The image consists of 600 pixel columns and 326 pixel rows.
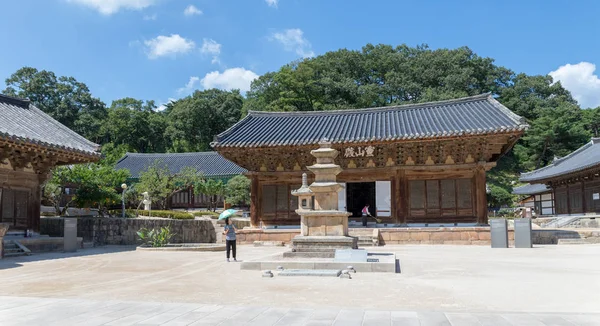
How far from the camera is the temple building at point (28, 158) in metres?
17.3

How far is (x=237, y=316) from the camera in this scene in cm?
598

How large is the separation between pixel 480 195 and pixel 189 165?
34028 millimetres

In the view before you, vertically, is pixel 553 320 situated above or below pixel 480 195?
below

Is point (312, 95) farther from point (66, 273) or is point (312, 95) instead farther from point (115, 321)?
point (115, 321)

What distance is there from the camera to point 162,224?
2448 centimetres

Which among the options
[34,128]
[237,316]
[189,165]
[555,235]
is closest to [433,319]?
[237,316]

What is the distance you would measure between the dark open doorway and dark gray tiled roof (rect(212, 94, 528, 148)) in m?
3.79

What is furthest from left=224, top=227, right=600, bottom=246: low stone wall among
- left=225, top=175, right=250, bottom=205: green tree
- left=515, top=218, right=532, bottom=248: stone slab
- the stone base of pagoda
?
left=225, top=175, right=250, bottom=205: green tree

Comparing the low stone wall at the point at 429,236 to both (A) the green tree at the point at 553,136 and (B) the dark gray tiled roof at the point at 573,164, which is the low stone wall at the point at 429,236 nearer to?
(B) the dark gray tiled roof at the point at 573,164

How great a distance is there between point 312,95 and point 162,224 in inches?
1312

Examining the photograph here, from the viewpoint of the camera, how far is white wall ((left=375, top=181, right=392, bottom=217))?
22234 mm

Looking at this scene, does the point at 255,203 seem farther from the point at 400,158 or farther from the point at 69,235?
the point at 69,235

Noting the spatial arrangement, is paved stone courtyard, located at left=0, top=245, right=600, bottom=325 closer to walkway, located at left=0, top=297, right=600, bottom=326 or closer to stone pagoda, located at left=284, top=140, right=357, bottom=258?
walkway, located at left=0, top=297, right=600, bottom=326

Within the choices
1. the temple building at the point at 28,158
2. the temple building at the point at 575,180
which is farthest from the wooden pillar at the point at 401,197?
the temple building at the point at 28,158
